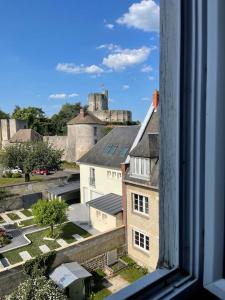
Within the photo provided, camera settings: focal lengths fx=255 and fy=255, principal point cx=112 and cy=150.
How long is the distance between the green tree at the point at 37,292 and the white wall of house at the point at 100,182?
23.4ft

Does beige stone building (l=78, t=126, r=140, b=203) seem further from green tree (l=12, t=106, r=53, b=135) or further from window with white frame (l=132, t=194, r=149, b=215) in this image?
green tree (l=12, t=106, r=53, b=135)

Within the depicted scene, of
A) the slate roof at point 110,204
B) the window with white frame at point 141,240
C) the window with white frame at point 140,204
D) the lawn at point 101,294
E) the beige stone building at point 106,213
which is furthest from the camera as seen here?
the slate roof at point 110,204

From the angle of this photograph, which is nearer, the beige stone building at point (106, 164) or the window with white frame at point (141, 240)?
the window with white frame at point (141, 240)

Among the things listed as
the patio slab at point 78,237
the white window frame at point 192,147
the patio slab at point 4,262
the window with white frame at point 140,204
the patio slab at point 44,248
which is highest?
the white window frame at point 192,147

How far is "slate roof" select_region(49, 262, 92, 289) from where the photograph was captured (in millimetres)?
8219

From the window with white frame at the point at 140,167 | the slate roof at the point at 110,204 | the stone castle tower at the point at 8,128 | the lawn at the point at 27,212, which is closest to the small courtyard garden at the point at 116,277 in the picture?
the slate roof at the point at 110,204

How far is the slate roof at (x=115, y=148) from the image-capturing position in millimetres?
14195

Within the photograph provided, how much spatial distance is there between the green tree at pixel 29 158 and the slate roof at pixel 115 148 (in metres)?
5.68

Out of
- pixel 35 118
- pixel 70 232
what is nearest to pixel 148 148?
pixel 70 232

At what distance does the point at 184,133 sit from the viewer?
0.96 metres

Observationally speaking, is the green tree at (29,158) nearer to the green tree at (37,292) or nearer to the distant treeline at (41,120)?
the green tree at (37,292)

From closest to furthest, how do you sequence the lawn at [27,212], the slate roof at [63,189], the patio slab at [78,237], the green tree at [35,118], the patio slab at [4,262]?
A: the patio slab at [4,262] → the patio slab at [78,237] → the lawn at [27,212] → the slate roof at [63,189] → the green tree at [35,118]

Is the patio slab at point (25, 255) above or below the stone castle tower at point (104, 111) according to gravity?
below

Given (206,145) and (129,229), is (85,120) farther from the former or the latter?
(206,145)
